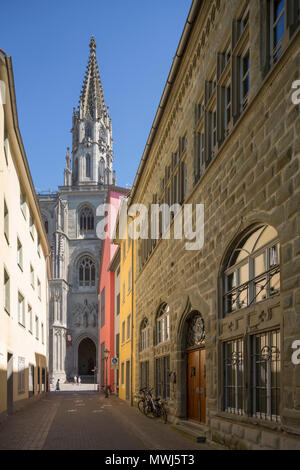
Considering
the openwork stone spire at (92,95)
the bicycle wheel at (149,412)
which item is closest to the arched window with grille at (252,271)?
the bicycle wheel at (149,412)

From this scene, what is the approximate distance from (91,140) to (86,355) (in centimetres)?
2933

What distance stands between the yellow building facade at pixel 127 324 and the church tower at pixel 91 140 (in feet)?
157

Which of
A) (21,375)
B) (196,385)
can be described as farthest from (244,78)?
(21,375)

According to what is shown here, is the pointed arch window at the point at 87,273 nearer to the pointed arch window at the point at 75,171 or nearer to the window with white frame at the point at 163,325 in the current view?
the pointed arch window at the point at 75,171

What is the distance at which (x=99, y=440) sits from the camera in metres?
13.2

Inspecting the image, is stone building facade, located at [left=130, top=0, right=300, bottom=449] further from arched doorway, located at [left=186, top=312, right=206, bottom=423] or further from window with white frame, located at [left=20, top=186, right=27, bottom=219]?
window with white frame, located at [left=20, top=186, right=27, bottom=219]

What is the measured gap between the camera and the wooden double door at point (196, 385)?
1391cm

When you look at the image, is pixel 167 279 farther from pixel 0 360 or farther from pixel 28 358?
pixel 28 358

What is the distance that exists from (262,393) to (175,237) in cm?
785

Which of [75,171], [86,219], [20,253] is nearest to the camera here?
[20,253]

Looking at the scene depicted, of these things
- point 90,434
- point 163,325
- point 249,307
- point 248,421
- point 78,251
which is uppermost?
point 78,251

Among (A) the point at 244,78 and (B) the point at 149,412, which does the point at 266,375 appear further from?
(B) the point at 149,412

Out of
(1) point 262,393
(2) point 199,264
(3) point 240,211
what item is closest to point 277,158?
(3) point 240,211

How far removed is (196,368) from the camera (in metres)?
Answer: 14.6
